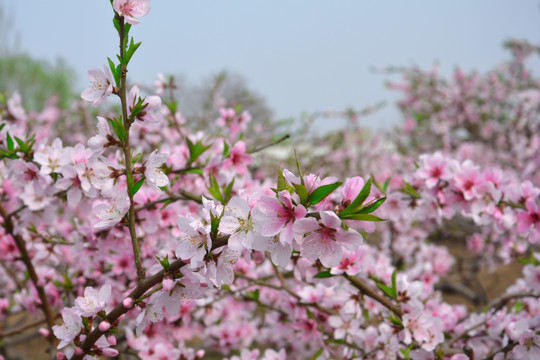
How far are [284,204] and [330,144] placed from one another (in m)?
8.04

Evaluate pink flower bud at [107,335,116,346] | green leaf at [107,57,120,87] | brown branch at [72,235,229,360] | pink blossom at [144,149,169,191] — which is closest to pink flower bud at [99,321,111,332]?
brown branch at [72,235,229,360]

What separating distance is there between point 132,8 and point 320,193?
871 millimetres

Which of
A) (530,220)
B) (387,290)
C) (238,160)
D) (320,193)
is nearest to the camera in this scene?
(320,193)

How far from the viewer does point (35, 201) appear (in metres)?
1.98

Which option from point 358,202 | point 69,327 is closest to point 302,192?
point 358,202

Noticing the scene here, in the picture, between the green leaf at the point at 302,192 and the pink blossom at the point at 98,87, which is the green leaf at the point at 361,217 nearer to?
the green leaf at the point at 302,192

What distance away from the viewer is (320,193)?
990 millimetres

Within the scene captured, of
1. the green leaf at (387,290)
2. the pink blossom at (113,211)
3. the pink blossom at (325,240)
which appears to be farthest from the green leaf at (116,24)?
the green leaf at (387,290)

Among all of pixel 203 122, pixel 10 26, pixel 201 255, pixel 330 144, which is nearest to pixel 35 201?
pixel 201 255

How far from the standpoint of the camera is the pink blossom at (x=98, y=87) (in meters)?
1.32

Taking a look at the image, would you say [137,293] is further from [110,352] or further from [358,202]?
[358,202]

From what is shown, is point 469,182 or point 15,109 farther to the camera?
point 15,109

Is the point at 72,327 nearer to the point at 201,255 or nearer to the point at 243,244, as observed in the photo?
the point at 201,255

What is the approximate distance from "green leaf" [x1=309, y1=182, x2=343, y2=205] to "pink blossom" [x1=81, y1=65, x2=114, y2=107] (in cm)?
80
